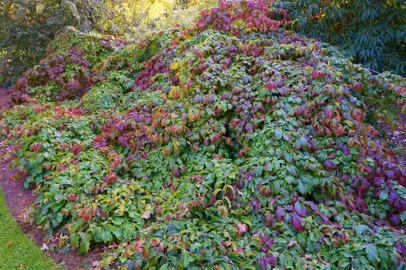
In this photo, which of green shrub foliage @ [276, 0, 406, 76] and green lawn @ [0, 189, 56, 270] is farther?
green shrub foliage @ [276, 0, 406, 76]

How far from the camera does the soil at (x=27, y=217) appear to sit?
302 cm

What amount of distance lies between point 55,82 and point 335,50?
178 inches

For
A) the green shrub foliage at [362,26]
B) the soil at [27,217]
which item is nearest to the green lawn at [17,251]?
the soil at [27,217]

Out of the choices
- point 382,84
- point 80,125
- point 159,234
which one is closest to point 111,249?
point 159,234

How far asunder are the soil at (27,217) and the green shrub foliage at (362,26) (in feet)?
13.7

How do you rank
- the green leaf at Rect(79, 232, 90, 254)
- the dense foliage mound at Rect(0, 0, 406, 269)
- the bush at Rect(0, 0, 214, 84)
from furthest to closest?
the bush at Rect(0, 0, 214, 84), the green leaf at Rect(79, 232, 90, 254), the dense foliage mound at Rect(0, 0, 406, 269)

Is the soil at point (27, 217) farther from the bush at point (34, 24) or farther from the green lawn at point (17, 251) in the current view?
the bush at point (34, 24)

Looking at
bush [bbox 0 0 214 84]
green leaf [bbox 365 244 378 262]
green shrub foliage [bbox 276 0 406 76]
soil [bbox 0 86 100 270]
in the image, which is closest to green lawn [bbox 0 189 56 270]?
soil [bbox 0 86 100 270]

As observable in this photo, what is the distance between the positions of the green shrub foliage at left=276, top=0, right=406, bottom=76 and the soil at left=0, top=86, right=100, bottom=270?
4.17m

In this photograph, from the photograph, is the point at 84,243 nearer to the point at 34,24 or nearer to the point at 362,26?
the point at 362,26

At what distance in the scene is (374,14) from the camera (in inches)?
189

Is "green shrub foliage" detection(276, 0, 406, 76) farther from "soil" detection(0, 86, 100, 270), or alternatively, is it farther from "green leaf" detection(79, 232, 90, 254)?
"soil" detection(0, 86, 100, 270)

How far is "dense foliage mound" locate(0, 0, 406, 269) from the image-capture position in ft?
8.87

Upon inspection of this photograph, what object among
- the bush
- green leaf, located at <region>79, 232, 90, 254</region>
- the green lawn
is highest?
the bush
